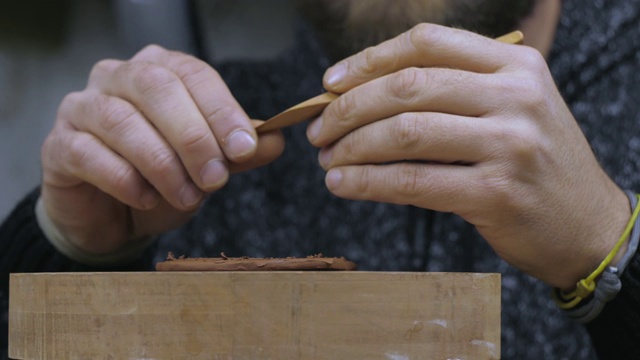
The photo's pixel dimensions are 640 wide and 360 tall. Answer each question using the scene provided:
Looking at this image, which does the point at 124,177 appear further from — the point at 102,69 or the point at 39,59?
the point at 39,59

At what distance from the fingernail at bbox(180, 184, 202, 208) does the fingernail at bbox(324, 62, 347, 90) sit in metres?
0.16

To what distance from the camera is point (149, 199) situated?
75 centimetres

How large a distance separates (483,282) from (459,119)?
0.55ft

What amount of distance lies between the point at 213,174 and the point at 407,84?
0.62 feet

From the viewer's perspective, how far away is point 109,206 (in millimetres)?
855

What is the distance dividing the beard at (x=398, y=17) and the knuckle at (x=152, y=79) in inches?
14.4

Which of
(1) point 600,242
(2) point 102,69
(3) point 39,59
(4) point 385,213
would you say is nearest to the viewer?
(1) point 600,242

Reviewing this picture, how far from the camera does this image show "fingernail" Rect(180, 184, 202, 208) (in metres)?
0.72

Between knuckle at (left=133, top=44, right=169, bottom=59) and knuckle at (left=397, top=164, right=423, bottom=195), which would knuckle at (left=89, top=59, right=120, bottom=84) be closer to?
knuckle at (left=133, top=44, right=169, bottom=59)

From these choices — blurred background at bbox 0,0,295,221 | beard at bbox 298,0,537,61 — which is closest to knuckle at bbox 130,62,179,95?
beard at bbox 298,0,537,61

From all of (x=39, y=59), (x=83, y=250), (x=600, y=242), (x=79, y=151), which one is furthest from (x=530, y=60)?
(x=39, y=59)

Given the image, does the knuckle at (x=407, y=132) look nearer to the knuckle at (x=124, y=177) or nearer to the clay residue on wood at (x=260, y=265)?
the clay residue on wood at (x=260, y=265)

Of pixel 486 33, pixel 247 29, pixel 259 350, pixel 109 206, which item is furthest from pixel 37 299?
pixel 247 29

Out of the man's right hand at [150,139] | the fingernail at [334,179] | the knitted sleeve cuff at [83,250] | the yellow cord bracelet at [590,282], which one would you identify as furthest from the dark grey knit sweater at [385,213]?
the fingernail at [334,179]
